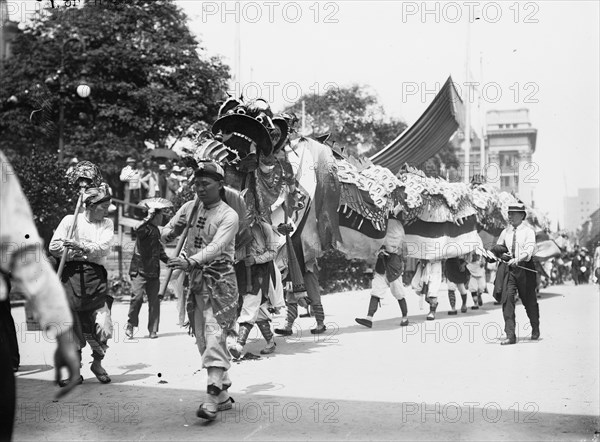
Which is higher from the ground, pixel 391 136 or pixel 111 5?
pixel 111 5

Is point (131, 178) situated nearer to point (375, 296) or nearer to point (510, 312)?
point (375, 296)

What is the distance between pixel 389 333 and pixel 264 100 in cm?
395

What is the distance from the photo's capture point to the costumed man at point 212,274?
6004 mm

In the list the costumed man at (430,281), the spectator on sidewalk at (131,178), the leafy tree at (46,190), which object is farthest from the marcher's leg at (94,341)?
the leafy tree at (46,190)

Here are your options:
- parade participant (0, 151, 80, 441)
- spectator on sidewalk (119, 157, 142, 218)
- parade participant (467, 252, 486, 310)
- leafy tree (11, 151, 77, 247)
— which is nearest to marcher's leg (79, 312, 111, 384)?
parade participant (0, 151, 80, 441)

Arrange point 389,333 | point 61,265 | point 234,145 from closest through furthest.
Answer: point 61,265 < point 234,145 < point 389,333

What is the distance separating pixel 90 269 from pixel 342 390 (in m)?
2.58

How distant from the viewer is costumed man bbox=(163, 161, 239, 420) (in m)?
6.00

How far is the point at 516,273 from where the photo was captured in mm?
10344

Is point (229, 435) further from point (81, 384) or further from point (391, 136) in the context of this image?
point (391, 136)

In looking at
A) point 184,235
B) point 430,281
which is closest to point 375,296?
point 430,281

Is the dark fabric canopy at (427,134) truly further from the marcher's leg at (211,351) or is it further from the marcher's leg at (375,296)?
the marcher's leg at (211,351)

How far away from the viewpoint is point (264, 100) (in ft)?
30.3

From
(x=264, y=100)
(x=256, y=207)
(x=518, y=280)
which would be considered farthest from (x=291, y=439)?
(x=518, y=280)
